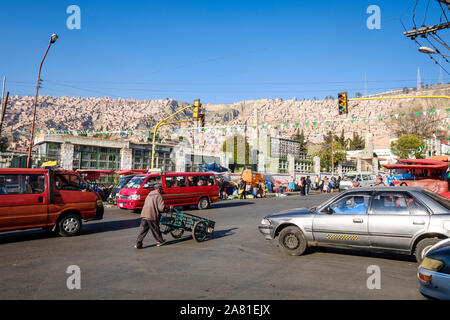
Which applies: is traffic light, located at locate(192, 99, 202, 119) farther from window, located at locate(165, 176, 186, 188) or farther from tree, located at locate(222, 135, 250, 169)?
tree, located at locate(222, 135, 250, 169)

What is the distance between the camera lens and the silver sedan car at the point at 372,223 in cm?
636

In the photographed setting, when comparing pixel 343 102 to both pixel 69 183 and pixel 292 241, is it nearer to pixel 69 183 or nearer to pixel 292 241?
pixel 292 241

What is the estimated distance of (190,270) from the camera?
628 centimetres

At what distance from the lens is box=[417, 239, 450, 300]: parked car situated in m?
4.25

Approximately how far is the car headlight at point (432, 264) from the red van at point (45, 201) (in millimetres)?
9010

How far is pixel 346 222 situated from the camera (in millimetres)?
6996

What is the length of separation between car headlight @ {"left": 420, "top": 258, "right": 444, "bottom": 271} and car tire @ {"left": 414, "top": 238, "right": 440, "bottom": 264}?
183 centimetres

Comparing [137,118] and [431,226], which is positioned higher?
[137,118]

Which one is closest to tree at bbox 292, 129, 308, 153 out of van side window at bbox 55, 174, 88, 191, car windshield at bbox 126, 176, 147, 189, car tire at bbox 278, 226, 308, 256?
car windshield at bbox 126, 176, 147, 189

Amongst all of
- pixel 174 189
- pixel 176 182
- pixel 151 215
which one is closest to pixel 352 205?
pixel 151 215
